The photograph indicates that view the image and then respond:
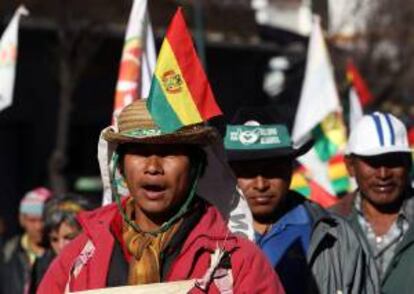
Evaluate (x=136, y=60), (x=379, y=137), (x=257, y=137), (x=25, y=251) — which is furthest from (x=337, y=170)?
(x=257, y=137)

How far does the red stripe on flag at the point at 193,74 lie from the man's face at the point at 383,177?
2.33 metres

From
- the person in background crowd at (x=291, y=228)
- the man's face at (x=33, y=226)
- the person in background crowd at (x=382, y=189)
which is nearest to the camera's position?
the person in background crowd at (x=291, y=228)

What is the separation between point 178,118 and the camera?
3777mm

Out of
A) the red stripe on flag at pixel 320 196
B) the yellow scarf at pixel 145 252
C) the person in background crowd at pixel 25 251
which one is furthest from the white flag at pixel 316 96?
the yellow scarf at pixel 145 252

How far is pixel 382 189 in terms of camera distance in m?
6.23

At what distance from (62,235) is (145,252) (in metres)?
3.57

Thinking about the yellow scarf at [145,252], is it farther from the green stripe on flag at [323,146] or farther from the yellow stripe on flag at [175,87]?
the green stripe on flag at [323,146]

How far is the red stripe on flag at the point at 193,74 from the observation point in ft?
13.2

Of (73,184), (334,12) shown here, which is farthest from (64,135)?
(334,12)

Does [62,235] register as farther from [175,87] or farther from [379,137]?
[175,87]

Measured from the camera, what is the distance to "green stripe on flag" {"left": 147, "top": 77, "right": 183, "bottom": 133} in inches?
148

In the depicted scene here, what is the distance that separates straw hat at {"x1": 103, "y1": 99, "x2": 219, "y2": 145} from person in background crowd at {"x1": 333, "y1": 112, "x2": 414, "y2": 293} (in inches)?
95.0

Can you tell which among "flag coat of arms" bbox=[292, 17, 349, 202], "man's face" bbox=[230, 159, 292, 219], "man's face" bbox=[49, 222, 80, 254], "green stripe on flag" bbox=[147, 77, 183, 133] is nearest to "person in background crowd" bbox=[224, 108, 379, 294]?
"man's face" bbox=[230, 159, 292, 219]

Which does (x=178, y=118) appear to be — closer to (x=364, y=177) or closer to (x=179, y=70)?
(x=179, y=70)
